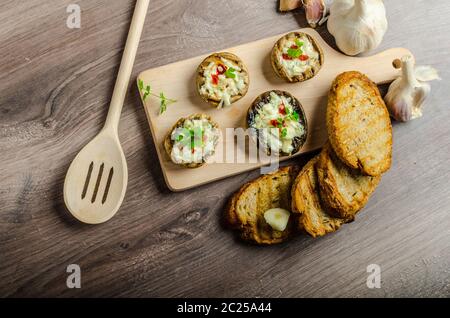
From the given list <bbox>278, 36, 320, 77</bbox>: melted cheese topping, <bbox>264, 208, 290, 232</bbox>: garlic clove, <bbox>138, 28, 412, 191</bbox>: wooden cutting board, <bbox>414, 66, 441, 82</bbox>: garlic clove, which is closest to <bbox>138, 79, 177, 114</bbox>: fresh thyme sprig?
<bbox>138, 28, 412, 191</bbox>: wooden cutting board

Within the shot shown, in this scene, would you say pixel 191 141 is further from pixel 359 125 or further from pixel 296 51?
pixel 359 125

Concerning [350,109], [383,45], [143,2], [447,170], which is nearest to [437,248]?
[447,170]

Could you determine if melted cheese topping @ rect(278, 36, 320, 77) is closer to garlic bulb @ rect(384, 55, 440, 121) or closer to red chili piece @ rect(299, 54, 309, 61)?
red chili piece @ rect(299, 54, 309, 61)

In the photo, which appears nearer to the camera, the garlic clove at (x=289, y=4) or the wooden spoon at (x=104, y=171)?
the wooden spoon at (x=104, y=171)

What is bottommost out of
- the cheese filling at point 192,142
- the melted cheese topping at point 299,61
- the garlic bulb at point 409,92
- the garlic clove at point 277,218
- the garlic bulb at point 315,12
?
the garlic clove at point 277,218

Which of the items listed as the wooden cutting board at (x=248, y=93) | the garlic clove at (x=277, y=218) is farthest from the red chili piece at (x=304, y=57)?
the garlic clove at (x=277, y=218)

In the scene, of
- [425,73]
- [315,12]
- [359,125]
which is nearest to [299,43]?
[315,12]

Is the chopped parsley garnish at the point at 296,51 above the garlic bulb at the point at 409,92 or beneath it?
above

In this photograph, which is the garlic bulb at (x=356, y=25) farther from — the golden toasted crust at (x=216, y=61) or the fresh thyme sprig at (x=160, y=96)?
the fresh thyme sprig at (x=160, y=96)
